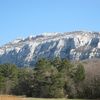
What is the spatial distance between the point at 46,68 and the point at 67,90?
6244mm

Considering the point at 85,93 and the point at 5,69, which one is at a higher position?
the point at 5,69

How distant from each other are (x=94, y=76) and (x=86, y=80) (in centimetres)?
187

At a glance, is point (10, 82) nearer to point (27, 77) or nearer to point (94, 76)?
point (27, 77)

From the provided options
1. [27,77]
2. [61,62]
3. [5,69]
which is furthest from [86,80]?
[5,69]

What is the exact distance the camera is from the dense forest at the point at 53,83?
69.1m

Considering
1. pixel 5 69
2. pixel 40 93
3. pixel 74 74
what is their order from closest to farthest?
pixel 40 93 → pixel 74 74 → pixel 5 69

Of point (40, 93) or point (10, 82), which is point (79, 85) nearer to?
point (40, 93)

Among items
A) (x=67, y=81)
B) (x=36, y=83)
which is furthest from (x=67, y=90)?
(x=36, y=83)

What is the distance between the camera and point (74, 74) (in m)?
75.9

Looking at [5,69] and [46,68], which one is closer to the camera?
[46,68]

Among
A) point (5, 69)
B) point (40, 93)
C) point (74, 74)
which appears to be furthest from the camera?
point (5, 69)

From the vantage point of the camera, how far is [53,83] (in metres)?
68.8

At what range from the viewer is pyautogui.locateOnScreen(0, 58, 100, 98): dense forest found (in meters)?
69.1

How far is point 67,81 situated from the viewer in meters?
72.6
